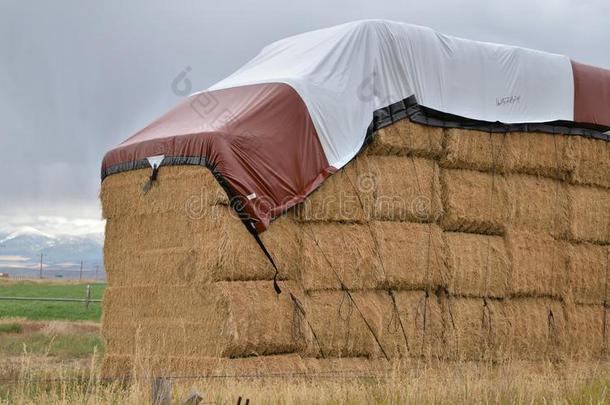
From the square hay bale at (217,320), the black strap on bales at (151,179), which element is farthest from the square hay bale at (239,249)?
the black strap on bales at (151,179)

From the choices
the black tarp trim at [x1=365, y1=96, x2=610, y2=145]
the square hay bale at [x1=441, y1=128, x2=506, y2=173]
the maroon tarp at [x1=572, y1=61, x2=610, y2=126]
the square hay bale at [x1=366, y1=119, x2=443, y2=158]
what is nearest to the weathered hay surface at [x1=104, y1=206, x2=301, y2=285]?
the square hay bale at [x1=366, y1=119, x2=443, y2=158]

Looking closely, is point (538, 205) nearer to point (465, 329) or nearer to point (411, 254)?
point (465, 329)

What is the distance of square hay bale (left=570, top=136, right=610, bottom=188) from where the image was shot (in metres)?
16.0

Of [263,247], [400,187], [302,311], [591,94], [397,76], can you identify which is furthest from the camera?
[591,94]

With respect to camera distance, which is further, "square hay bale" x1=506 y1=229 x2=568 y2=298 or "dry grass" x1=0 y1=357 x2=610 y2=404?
"square hay bale" x1=506 y1=229 x2=568 y2=298

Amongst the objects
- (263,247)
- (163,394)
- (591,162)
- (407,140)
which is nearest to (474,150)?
(407,140)

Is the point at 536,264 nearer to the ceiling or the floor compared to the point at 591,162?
nearer to the floor

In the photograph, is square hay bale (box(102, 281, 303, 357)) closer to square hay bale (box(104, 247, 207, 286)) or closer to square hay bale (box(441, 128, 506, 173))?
square hay bale (box(104, 247, 207, 286))

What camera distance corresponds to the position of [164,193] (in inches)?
523

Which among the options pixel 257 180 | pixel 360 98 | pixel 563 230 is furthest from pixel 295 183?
pixel 563 230

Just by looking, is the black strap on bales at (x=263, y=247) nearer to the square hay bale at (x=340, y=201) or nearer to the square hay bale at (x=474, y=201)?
the square hay bale at (x=340, y=201)

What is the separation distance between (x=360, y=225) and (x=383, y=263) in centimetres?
57

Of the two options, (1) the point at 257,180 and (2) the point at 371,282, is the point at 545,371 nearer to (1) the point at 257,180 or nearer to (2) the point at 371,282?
(2) the point at 371,282

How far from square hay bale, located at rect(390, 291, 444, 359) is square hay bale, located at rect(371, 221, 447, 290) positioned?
15 cm
